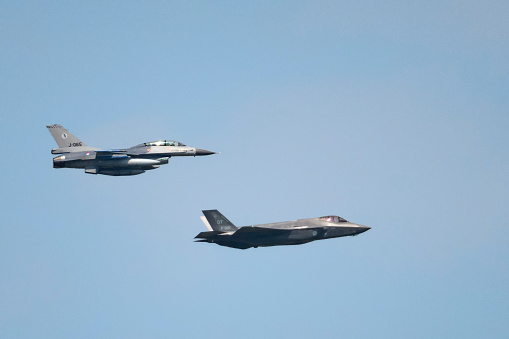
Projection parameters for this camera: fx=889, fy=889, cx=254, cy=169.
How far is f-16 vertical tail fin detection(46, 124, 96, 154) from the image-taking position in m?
113

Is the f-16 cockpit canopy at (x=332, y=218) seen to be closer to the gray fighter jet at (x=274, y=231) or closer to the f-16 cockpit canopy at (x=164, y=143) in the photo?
the gray fighter jet at (x=274, y=231)

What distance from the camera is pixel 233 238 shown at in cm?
9850

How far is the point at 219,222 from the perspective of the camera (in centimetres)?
10031

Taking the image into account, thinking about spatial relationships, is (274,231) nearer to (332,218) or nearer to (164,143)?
(332,218)

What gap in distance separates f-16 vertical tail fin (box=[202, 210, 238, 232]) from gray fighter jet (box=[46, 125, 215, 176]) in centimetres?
1646

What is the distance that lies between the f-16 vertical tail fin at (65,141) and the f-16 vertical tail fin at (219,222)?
877 inches

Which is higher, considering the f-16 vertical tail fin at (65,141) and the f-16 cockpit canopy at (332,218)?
the f-16 vertical tail fin at (65,141)

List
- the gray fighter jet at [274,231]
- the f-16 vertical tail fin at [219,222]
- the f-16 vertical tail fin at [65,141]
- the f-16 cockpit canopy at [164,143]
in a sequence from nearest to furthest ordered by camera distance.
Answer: the gray fighter jet at [274,231]
the f-16 vertical tail fin at [219,222]
the f-16 vertical tail fin at [65,141]
the f-16 cockpit canopy at [164,143]

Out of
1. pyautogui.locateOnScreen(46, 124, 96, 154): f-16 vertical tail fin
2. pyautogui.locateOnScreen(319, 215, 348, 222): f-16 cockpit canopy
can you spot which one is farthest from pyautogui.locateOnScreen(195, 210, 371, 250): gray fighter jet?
pyautogui.locateOnScreen(46, 124, 96, 154): f-16 vertical tail fin

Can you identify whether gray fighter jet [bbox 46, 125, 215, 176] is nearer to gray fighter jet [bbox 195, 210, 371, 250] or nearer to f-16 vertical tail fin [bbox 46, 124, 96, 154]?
f-16 vertical tail fin [bbox 46, 124, 96, 154]

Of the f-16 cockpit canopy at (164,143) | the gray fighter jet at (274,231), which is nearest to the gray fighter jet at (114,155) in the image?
the f-16 cockpit canopy at (164,143)

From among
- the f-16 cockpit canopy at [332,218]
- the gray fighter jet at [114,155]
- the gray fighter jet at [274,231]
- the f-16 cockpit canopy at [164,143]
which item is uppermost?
the f-16 cockpit canopy at [164,143]

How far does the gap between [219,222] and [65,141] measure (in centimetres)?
2645

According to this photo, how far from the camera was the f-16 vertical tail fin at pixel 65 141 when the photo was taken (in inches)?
4464
